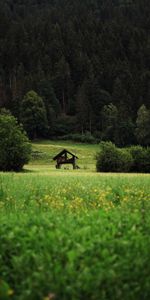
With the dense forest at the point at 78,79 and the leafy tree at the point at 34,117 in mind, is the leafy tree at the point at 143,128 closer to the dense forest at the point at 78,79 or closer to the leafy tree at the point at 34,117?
the dense forest at the point at 78,79

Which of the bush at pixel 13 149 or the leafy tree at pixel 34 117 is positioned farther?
the leafy tree at pixel 34 117

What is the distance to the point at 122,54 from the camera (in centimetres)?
18125

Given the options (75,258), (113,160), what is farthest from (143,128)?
(75,258)

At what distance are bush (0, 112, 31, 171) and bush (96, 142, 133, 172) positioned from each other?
10.4m

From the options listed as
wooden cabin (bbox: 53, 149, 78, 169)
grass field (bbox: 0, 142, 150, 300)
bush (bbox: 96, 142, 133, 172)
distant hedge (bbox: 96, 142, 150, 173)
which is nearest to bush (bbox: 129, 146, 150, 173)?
distant hedge (bbox: 96, 142, 150, 173)

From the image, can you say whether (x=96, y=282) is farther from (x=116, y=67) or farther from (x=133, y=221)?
(x=116, y=67)

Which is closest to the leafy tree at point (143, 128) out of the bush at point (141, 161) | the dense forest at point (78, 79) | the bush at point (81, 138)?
the dense forest at point (78, 79)

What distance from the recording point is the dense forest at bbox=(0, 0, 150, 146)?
12444cm

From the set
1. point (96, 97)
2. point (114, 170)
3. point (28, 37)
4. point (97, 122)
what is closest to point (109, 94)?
point (96, 97)

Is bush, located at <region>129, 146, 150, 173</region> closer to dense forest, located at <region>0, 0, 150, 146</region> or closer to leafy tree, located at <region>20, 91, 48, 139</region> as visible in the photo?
dense forest, located at <region>0, 0, 150, 146</region>

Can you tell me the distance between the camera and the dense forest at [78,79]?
12444 cm

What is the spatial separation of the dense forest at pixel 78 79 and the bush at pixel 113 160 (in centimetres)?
4988

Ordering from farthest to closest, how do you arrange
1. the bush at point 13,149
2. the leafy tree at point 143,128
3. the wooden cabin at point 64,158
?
the leafy tree at point 143,128, the wooden cabin at point 64,158, the bush at point 13,149

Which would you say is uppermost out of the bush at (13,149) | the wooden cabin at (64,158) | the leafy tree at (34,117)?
the leafy tree at (34,117)
